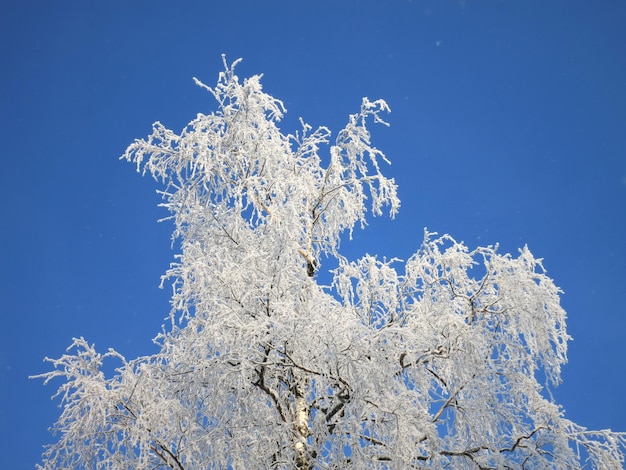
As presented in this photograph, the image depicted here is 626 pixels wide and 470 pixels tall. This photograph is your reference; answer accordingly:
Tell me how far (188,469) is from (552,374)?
3.64 metres

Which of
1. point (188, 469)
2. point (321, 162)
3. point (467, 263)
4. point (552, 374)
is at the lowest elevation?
point (188, 469)

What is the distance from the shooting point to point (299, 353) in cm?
524

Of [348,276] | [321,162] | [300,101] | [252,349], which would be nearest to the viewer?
[252,349]

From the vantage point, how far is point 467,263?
6.27 metres

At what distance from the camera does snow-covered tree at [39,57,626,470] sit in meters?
5.14

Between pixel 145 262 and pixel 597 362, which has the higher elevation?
pixel 145 262

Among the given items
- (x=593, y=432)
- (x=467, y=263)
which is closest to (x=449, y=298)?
(x=467, y=263)

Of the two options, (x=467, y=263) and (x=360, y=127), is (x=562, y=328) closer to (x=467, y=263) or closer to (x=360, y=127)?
(x=467, y=263)

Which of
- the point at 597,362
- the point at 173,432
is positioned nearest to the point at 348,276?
the point at 173,432

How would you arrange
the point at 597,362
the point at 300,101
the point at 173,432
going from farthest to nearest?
the point at 597,362 < the point at 300,101 < the point at 173,432

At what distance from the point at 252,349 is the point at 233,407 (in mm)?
926

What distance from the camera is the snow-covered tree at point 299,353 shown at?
514cm

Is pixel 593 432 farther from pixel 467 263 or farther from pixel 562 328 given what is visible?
pixel 467 263

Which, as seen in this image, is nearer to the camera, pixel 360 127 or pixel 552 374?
pixel 552 374
